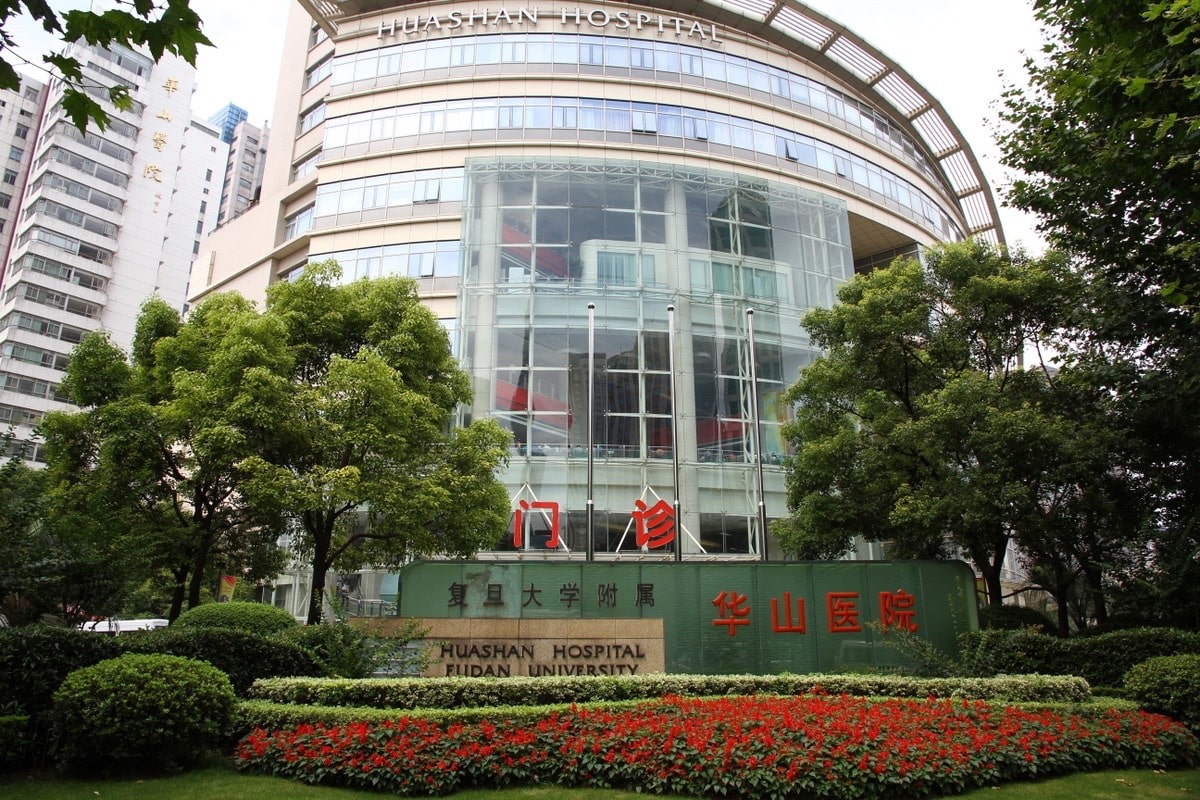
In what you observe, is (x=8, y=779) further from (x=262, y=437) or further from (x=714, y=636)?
(x=714, y=636)

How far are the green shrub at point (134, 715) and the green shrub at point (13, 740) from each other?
0.25m

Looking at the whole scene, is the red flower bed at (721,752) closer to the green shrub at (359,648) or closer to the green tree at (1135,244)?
the green shrub at (359,648)

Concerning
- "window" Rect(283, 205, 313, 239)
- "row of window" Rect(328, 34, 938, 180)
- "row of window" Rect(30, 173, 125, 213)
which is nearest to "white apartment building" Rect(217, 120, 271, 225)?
"row of window" Rect(30, 173, 125, 213)

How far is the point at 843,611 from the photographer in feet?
39.5

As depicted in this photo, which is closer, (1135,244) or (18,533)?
(18,533)

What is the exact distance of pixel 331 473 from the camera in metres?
12.6

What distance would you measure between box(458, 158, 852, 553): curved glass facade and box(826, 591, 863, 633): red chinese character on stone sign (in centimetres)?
712

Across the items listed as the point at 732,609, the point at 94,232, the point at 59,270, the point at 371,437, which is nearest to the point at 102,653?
the point at 371,437

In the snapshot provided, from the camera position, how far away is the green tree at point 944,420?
41.7 ft

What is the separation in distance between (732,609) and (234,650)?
679 centimetres

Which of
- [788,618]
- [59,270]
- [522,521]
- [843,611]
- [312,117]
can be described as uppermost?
[59,270]

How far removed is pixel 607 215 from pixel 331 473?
11.6 metres

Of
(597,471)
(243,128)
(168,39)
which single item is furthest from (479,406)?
(243,128)

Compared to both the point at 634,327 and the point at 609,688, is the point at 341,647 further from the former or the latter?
the point at 634,327
